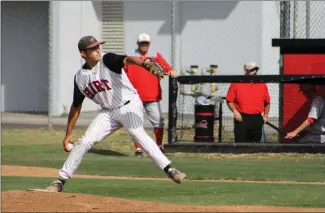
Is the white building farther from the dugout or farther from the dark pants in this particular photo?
the dark pants

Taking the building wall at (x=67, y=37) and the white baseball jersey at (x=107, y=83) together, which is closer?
the white baseball jersey at (x=107, y=83)

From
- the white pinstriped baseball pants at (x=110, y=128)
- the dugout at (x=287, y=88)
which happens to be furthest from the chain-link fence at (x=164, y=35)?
the white pinstriped baseball pants at (x=110, y=128)

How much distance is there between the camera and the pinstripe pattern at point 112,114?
32.2ft

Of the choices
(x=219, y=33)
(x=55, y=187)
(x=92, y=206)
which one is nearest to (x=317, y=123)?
(x=55, y=187)

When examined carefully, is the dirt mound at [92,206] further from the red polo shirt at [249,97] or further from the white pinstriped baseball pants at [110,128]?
the red polo shirt at [249,97]

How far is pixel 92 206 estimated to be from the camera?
813 cm

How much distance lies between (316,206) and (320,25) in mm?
12557

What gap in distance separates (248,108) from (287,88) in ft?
3.23

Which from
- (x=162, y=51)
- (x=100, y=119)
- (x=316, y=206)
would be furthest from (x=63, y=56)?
(x=316, y=206)

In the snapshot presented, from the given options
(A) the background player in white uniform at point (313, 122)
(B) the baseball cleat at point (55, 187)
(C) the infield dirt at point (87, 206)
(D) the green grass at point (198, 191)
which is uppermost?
(A) the background player in white uniform at point (313, 122)

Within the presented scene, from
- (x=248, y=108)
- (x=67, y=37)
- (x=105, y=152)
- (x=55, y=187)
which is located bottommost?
(x=105, y=152)

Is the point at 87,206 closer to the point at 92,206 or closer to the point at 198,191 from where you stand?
the point at 92,206

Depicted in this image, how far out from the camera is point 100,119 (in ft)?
33.0

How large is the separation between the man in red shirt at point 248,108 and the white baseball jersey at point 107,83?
533 centimetres
